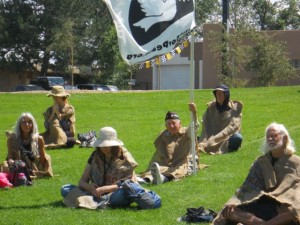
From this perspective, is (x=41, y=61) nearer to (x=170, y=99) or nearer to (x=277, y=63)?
(x=277, y=63)

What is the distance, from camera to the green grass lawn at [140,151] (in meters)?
8.20

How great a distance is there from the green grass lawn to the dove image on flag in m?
2.08

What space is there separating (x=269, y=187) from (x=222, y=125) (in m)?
6.04

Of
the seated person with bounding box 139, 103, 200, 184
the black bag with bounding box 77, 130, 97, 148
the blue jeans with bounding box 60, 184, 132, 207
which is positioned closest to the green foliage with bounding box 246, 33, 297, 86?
the black bag with bounding box 77, 130, 97, 148

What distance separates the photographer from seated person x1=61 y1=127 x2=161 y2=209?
27.5ft

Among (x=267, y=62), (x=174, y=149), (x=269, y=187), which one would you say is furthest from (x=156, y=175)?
(x=267, y=62)

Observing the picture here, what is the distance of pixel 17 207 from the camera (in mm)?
8781

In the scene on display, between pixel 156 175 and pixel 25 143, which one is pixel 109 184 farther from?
pixel 25 143

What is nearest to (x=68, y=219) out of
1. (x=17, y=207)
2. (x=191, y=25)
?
(x=17, y=207)

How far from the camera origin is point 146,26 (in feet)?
31.0

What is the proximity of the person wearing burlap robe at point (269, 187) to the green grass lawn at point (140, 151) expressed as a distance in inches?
37.3

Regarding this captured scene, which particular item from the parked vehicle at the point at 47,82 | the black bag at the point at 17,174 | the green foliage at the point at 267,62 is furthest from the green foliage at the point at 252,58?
the black bag at the point at 17,174

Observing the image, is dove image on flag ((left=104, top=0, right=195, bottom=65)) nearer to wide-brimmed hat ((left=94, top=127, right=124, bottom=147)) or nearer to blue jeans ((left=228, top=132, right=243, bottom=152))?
wide-brimmed hat ((left=94, top=127, right=124, bottom=147))

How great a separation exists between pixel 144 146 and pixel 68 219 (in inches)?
269
